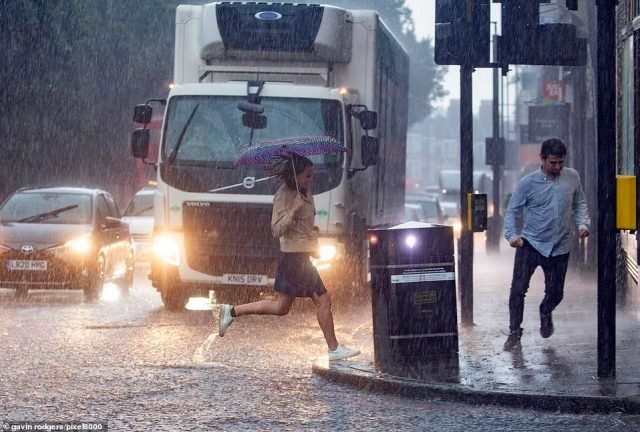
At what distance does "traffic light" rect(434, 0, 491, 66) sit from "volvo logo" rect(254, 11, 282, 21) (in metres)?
3.22

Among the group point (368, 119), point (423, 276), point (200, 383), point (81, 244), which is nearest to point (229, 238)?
point (368, 119)

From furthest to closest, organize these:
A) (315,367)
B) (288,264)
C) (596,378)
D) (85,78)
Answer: (85,78) → (288,264) → (315,367) → (596,378)

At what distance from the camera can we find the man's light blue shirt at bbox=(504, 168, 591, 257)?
10984 mm

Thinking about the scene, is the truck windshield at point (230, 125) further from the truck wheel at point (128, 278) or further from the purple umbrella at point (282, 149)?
the truck wheel at point (128, 278)

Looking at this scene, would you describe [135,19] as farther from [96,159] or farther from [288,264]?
[288,264]

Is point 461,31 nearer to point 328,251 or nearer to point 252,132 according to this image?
point 252,132

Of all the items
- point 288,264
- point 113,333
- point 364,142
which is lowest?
point 113,333

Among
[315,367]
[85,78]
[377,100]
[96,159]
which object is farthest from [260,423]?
[96,159]

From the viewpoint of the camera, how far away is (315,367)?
1004 centimetres

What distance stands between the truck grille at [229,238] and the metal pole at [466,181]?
240 cm

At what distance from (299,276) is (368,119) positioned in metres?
4.64

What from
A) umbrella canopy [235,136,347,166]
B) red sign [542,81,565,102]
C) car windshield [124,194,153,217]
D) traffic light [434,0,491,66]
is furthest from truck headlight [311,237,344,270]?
red sign [542,81,565,102]

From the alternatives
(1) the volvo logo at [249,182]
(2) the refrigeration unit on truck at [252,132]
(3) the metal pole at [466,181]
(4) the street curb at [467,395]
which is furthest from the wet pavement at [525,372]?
(1) the volvo logo at [249,182]

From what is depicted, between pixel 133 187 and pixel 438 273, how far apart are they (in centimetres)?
3253
